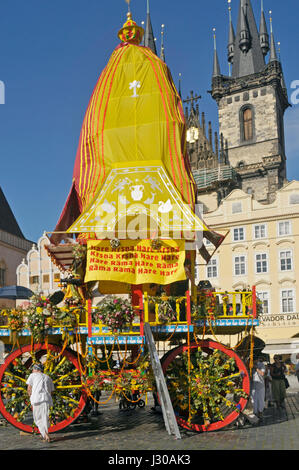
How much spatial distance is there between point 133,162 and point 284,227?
84.9 feet

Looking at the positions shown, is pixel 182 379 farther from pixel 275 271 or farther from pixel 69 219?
pixel 275 271

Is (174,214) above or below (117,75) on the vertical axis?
below

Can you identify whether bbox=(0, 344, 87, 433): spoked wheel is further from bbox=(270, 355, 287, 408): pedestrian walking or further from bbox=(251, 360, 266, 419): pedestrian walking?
bbox=(270, 355, 287, 408): pedestrian walking

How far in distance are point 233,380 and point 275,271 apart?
2666 cm

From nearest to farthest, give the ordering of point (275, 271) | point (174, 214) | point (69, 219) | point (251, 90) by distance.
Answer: point (174, 214)
point (69, 219)
point (275, 271)
point (251, 90)

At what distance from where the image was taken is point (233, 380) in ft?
37.2

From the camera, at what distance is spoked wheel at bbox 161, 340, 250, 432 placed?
34.5 feet

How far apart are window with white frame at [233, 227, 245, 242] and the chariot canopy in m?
24.3

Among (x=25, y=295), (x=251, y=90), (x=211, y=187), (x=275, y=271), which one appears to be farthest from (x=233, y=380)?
(x=251, y=90)

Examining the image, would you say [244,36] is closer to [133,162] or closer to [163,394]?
[133,162]

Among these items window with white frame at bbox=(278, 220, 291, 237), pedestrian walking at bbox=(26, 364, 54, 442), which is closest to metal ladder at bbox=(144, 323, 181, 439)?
pedestrian walking at bbox=(26, 364, 54, 442)

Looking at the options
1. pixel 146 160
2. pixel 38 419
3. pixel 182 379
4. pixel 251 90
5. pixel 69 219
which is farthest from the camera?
pixel 251 90

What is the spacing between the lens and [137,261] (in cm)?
1177

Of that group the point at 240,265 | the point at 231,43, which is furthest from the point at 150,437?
the point at 231,43
